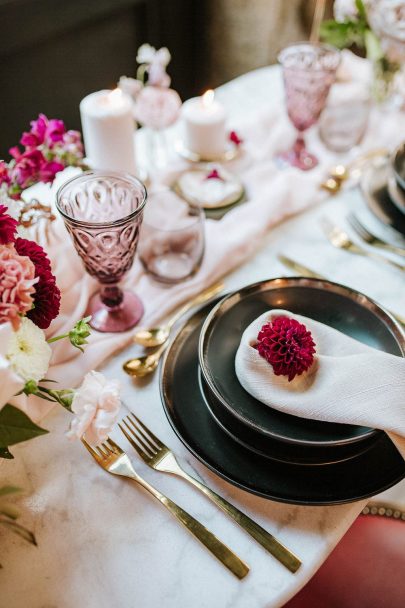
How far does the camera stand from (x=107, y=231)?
0.66 meters

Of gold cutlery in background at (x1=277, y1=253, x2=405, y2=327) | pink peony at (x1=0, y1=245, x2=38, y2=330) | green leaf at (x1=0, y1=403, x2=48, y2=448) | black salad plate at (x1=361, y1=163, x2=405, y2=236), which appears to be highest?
pink peony at (x1=0, y1=245, x2=38, y2=330)

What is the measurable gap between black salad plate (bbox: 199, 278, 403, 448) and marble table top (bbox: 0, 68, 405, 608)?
0.08m

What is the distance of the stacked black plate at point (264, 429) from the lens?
54cm

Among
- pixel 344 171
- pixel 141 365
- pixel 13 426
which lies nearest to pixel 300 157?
pixel 344 171

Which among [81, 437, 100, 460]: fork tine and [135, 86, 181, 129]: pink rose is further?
[135, 86, 181, 129]: pink rose

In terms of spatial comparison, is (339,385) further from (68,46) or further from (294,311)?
(68,46)

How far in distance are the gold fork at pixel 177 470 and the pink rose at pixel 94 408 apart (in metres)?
0.12

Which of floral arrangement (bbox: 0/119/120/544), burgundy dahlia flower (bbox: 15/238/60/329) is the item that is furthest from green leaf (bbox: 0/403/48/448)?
burgundy dahlia flower (bbox: 15/238/60/329)

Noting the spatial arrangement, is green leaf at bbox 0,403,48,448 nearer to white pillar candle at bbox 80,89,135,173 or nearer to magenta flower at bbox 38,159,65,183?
magenta flower at bbox 38,159,65,183

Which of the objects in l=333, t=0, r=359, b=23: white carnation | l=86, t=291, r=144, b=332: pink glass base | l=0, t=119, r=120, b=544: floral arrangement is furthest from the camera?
l=333, t=0, r=359, b=23: white carnation

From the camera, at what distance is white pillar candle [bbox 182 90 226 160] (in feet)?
3.43

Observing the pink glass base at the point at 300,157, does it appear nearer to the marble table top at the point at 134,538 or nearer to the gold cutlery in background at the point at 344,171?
the gold cutlery in background at the point at 344,171

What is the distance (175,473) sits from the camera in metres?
0.58

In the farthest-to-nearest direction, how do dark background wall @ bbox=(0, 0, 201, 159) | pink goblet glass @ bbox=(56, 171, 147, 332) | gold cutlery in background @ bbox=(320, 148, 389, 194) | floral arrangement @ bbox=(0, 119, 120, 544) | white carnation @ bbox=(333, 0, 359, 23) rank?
dark background wall @ bbox=(0, 0, 201, 159) → white carnation @ bbox=(333, 0, 359, 23) → gold cutlery in background @ bbox=(320, 148, 389, 194) → pink goblet glass @ bbox=(56, 171, 147, 332) → floral arrangement @ bbox=(0, 119, 120, 544)
